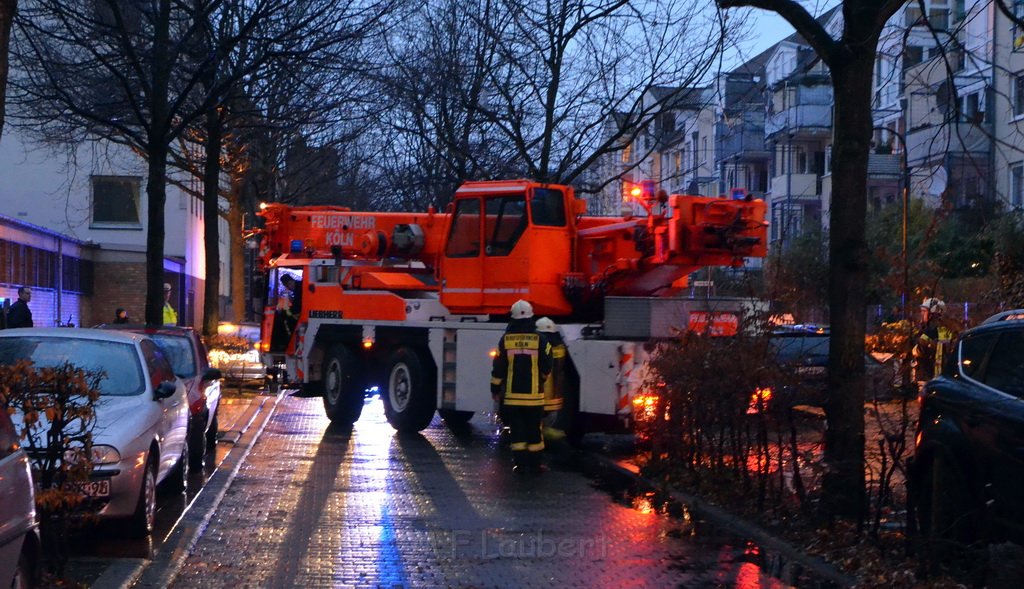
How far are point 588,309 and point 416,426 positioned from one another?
9.88ft

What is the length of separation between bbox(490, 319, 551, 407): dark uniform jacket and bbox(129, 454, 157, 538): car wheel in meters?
4.33

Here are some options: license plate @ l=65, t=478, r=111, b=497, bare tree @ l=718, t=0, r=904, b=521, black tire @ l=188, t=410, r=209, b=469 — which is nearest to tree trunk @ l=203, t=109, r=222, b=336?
black tire @ l=188, t=410, r=209, b=469

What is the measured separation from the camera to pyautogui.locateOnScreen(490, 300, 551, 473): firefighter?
41.9 ft

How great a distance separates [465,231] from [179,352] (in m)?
4.30

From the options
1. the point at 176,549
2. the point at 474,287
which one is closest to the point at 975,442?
the point at 176,549

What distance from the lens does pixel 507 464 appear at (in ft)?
44.9

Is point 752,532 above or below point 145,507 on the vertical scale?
below

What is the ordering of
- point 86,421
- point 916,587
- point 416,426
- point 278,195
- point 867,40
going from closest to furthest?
1. point 916,587
2. point 86,421
3. point 867,40
4. point 416,426
5. point 278,195

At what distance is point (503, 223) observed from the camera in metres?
15.7

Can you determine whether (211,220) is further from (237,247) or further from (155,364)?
(155,364)

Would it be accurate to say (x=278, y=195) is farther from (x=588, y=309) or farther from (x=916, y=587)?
(x=916, y=587)

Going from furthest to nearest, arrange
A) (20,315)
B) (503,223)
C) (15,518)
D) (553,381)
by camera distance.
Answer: (20,315), (503,223), (553,381), (15,518)

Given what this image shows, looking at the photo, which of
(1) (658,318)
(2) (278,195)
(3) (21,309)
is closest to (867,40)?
(1) (658,318)

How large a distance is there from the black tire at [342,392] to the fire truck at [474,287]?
24 millimetres
